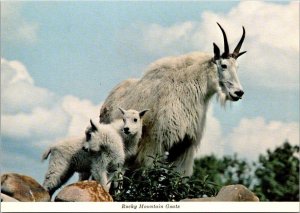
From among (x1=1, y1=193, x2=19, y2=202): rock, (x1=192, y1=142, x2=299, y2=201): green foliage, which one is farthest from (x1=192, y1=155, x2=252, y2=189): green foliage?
(x1=1, y1=193, x2=19, y2=202): rock

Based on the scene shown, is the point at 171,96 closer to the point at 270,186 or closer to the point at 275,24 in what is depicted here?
the point at 275,24

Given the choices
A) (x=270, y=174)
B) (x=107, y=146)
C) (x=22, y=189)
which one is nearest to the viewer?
(x=22, y=189)

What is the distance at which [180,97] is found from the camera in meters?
14.7

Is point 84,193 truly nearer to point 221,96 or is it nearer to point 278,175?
point 221,96

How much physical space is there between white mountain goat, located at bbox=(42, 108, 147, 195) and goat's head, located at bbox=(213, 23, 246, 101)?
1.52 m

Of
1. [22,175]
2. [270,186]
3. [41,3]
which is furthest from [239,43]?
[270,186]

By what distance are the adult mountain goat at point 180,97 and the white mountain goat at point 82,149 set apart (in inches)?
17.9

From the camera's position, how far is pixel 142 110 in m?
14.5

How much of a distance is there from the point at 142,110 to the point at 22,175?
93.5 inches

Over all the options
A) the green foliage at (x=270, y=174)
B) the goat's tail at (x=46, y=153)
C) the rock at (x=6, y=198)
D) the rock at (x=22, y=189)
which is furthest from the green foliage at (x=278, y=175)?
the rock at (x=6, y=198)

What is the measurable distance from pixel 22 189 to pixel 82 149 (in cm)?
128

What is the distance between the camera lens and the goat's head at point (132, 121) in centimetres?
1391

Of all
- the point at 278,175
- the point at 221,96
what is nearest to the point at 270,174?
the point at 278,175

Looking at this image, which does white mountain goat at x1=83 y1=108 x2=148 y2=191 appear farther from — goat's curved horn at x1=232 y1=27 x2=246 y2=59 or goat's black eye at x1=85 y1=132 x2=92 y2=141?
goat's curved horn at x1=232 y1=27 x2=246 y2=59
